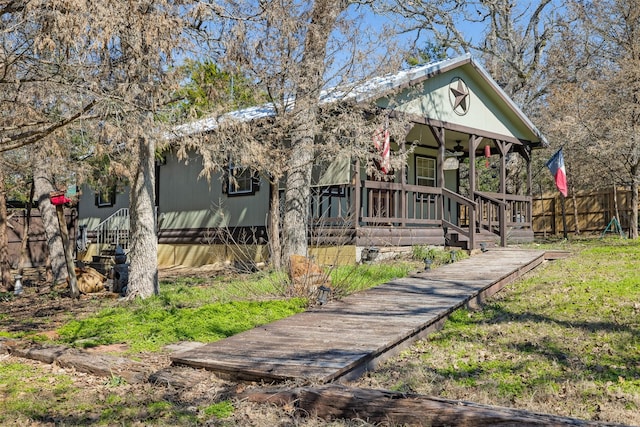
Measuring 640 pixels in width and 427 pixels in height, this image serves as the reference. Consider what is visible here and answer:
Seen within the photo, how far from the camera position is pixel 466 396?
4660mm

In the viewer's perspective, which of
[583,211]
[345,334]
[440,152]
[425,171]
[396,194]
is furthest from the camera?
[583,211]

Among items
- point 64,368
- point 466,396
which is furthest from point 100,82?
point 466,396

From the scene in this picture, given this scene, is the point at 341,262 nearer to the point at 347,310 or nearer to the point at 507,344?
the point at 347,310

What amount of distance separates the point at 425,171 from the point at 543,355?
1294 centimetres

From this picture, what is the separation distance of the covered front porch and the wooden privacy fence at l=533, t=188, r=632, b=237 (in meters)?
7.14

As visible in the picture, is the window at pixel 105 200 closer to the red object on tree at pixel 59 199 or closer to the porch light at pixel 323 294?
the red object on tree at pixel 59 199

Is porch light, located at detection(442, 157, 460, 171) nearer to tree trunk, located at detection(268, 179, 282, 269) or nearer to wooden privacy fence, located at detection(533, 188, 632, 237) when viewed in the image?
wooden privacy fence, located at detection(533, 188, 632, 237)

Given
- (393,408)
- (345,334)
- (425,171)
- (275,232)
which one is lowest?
(393,408)

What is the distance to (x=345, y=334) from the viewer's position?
5988 millimetres

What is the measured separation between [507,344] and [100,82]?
205 inches

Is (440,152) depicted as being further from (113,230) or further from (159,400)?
(159,400)

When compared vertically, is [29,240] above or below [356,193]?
below

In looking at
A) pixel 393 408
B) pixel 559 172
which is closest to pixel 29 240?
pixel 559 172

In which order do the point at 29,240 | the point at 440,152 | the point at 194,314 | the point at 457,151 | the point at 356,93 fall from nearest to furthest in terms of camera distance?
the point at 194,314
the point at 356,93
the point at 440,152
the point at 29,240
the point at 457,151
